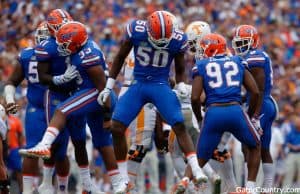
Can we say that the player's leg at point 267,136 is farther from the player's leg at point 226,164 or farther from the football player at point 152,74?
the football player at point 152,74

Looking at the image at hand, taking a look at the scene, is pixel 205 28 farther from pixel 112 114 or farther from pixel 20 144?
pixel 20 144

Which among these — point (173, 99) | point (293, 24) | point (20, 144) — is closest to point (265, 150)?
point (173, 99)

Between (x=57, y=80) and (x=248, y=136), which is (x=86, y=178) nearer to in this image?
(x=57, y=80)

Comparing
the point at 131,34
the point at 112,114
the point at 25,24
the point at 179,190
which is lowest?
the point at 179,190

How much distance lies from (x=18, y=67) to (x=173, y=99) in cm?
214

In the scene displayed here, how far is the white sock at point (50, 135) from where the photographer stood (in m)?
10.8

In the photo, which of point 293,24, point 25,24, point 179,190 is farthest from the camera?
point 293,24

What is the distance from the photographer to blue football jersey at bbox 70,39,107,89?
1120 centimetres

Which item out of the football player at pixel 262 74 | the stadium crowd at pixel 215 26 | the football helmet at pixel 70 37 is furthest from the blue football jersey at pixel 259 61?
the stadium crowd at pixel 215 26

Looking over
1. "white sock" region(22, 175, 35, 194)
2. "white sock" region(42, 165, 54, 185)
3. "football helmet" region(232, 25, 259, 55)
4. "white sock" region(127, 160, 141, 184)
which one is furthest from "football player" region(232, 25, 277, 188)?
"white sock" region(22, 175, 35, 194)

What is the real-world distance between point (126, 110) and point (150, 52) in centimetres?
76

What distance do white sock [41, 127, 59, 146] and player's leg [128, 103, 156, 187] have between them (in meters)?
1.47

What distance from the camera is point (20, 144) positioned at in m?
16.0

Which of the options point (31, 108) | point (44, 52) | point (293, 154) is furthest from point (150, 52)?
point (293, 154)
